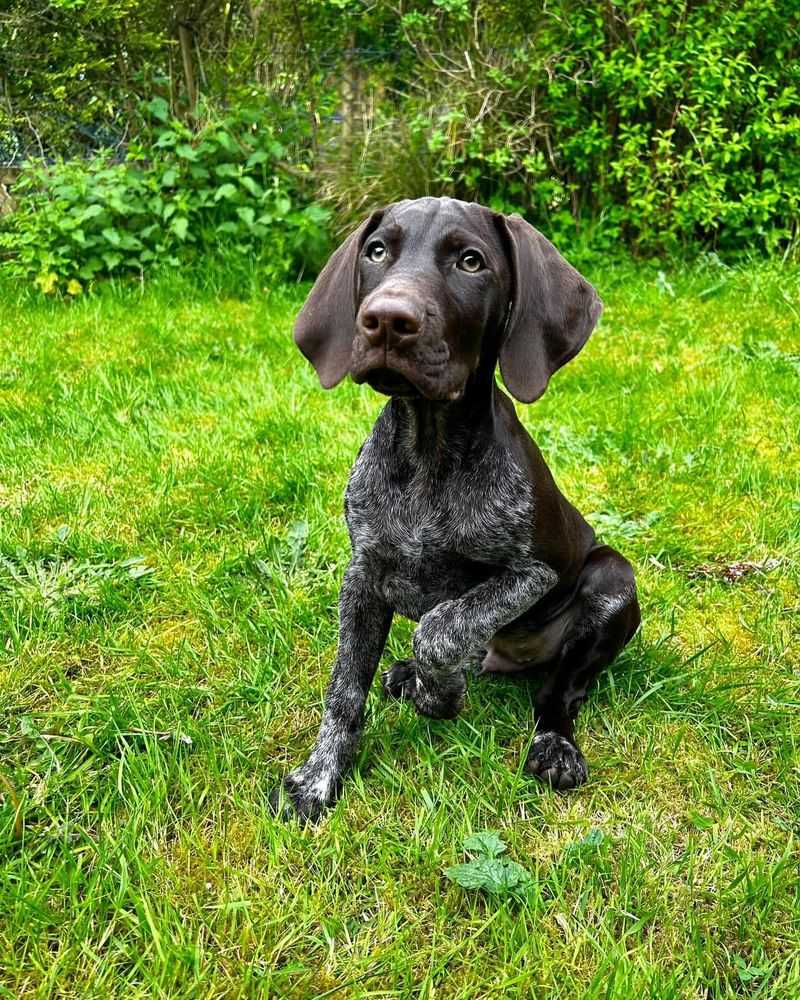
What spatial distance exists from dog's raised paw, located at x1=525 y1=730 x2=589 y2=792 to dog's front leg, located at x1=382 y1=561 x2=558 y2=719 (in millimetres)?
289

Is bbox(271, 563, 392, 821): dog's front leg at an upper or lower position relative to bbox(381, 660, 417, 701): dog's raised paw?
upper

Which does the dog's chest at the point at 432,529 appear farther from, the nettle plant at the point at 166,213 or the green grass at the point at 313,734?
the nettle plant at the point at 166,213

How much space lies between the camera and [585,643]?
2.97 m

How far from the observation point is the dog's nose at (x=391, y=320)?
2158 millimetres

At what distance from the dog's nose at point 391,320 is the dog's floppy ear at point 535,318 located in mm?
436

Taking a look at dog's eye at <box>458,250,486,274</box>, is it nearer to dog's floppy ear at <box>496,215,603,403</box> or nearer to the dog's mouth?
dog's floppy ear at <box>496,215,603,403</box>

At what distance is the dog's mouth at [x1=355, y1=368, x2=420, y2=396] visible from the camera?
2.29 m

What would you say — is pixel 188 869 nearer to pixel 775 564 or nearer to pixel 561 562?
pixel 561 562

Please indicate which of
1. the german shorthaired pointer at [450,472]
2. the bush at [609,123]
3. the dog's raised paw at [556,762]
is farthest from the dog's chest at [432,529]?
the bush at [609,123]

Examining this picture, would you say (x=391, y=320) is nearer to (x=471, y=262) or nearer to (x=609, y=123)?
(x=471, y=262)

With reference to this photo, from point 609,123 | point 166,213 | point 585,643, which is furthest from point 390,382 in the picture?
point 609,123

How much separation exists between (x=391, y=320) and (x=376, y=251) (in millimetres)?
476

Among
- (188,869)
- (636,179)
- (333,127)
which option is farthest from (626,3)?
(188,869)

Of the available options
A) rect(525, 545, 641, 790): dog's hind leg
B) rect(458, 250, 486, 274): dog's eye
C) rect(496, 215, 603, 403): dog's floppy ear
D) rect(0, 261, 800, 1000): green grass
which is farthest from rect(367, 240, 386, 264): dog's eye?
rect(0, 261, 800, 1000): green grass
